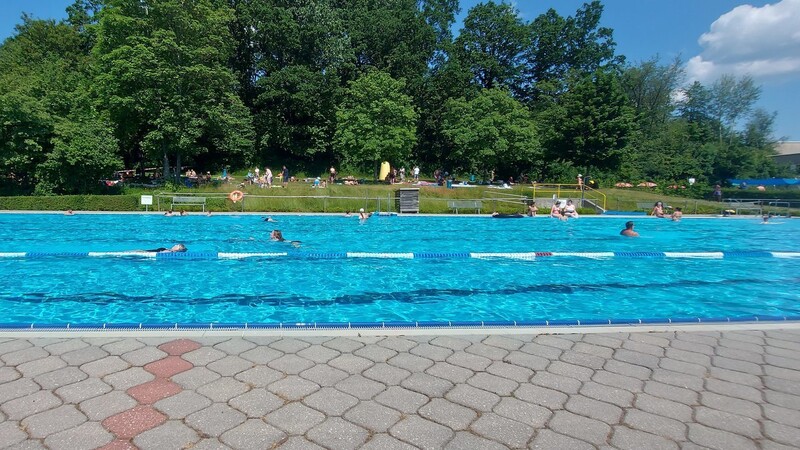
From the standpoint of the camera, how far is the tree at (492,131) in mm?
37844

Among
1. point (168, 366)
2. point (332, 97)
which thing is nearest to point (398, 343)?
point (168, 366)

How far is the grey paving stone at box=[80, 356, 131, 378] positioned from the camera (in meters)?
4.09

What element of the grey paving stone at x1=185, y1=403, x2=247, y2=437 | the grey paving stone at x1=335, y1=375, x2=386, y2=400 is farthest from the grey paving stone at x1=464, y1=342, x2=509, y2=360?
the grey paving stone at x1=185, y1=403, x2=247, y2=437

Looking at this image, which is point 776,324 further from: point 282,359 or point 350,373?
point 282,359

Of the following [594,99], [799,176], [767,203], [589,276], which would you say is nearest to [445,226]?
[589,276]

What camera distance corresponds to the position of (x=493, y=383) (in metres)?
4.02

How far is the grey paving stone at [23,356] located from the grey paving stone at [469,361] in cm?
353

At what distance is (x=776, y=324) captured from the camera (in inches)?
233

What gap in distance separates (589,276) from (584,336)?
20.5 ft

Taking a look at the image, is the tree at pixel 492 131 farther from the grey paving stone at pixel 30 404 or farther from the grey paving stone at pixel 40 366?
the grey paving stone at pixel 30 404

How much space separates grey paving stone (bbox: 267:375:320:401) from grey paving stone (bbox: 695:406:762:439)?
297 centimetres

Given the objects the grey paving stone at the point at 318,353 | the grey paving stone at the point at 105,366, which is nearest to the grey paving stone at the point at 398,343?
the grey paving stone at the point at 318,353

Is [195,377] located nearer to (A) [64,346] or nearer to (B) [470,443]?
(A) [64,346]

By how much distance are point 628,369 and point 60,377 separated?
5.01m
